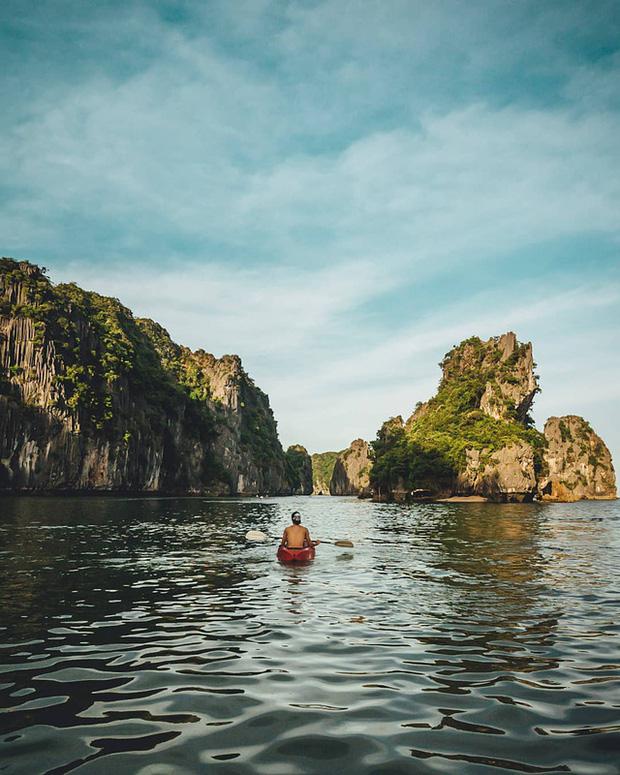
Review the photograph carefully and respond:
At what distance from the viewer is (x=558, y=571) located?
1625 centimetres

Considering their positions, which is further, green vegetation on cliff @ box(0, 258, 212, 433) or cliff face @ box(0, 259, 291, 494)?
green vegetation on cliff @ box(0, 258, 212, 433)

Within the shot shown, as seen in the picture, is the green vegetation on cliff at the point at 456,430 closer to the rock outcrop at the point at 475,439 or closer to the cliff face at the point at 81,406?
the rock outcrop at the point at 475,439

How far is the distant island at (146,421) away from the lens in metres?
84.1

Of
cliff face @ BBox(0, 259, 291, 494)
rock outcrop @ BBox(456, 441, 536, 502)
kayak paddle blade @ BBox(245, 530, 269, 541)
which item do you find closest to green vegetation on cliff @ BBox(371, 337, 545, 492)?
rock outcrop @ BBox(456, 441, 536, 502)

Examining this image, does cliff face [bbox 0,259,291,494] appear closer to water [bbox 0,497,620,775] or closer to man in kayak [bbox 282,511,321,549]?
man in kayak [bbox 282,511,321,549]

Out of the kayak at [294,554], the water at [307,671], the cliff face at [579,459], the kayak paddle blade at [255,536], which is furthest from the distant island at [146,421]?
the water at [307,671]

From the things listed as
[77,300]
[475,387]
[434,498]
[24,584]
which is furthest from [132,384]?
[24,584]

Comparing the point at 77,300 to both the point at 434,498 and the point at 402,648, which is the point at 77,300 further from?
the point at 402,648

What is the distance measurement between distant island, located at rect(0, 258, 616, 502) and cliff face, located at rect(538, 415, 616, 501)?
165 ft

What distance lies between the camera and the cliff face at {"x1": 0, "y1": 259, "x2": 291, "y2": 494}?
81.0 meters

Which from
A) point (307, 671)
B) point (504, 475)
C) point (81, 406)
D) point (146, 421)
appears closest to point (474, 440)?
point (504, 475)

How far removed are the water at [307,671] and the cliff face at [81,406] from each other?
72.7m

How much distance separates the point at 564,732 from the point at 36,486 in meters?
86.3

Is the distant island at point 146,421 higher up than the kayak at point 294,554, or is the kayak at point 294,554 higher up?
the distant island at point 146,421
